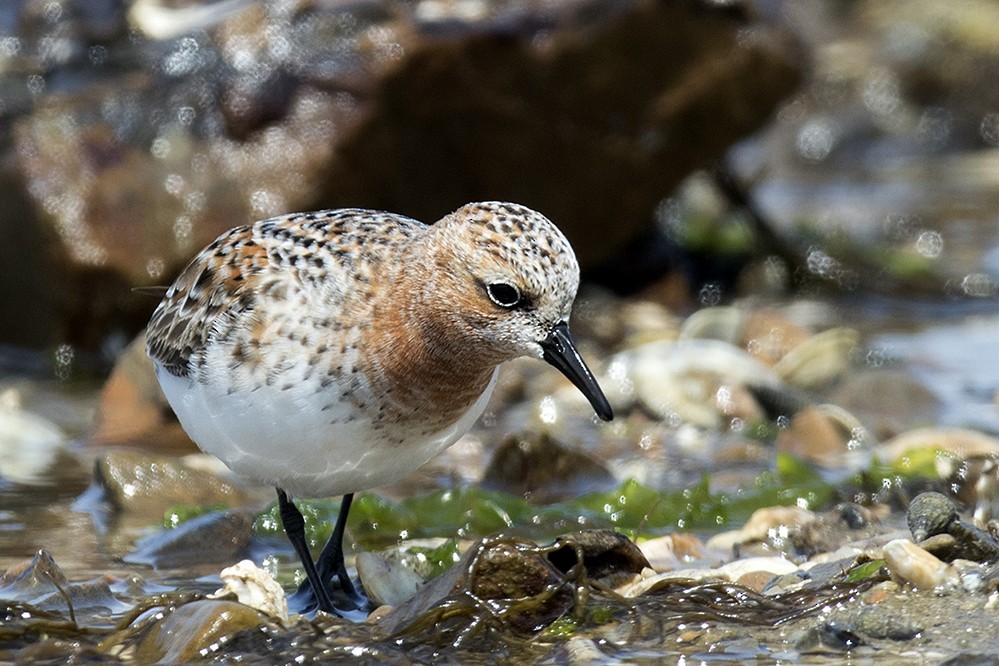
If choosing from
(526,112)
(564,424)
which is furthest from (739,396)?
(526,112)

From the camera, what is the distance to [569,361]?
196 inches

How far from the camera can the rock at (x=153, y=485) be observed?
6.89 metres

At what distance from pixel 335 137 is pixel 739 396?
317cm

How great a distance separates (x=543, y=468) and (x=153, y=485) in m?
1.88

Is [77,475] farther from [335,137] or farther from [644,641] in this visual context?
[644,641]

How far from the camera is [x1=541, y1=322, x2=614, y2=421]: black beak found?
4949mm

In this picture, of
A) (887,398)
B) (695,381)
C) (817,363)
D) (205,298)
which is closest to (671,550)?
(205,298)

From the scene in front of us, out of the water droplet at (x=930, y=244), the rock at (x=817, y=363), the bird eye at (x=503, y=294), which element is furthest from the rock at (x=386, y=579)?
the water droplet at (x=930, y=244)

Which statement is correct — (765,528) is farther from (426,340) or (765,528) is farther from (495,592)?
(426,340)

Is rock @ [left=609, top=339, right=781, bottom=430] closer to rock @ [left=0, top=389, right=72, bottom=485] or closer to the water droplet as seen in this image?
rock @ [left=0, top=389, right=72, bottom=485]

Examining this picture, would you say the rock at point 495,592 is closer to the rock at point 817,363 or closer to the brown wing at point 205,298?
the brown wing at point 205,298

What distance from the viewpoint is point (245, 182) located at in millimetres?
9648

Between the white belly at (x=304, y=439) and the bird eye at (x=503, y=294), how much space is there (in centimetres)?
57

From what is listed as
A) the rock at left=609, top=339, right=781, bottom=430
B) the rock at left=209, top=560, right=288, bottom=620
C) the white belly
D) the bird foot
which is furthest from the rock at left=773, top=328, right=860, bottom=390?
the rock at left=209, top=560, right=288, bottom=620
